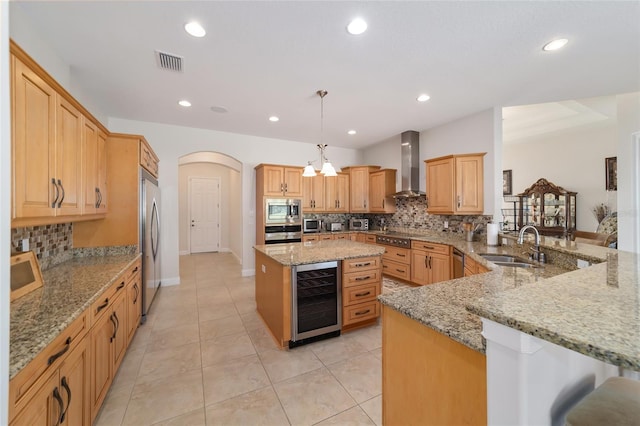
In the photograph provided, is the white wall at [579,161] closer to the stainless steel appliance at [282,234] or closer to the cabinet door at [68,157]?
the stainless steel appliance at [282,234]

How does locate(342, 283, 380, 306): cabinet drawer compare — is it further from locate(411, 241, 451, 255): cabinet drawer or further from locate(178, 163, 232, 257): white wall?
locate(178, 163, 232, 257): white wall

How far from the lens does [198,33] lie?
208 centimetres

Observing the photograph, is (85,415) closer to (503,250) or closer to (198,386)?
(198,386)

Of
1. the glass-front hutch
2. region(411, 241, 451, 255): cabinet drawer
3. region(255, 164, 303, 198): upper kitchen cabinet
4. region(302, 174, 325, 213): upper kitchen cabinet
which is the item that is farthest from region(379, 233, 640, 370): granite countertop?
the glass-front hutch

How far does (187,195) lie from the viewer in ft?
25.5

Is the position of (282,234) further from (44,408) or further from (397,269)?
(44,408)

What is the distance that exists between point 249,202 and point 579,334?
16.9 feet

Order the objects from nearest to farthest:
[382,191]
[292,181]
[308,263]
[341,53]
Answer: [341,53], [308,263], [292,181], [382,191]

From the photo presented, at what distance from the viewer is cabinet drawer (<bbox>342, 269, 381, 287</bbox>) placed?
273 cm

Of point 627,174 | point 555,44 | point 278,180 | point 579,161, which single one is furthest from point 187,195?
point 579,161

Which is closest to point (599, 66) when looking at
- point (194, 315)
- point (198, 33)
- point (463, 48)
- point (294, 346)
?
point (463, 48)

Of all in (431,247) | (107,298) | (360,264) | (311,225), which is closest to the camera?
(107,298)

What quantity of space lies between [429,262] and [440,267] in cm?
20

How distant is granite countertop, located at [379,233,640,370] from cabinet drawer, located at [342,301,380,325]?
4.71 ft
